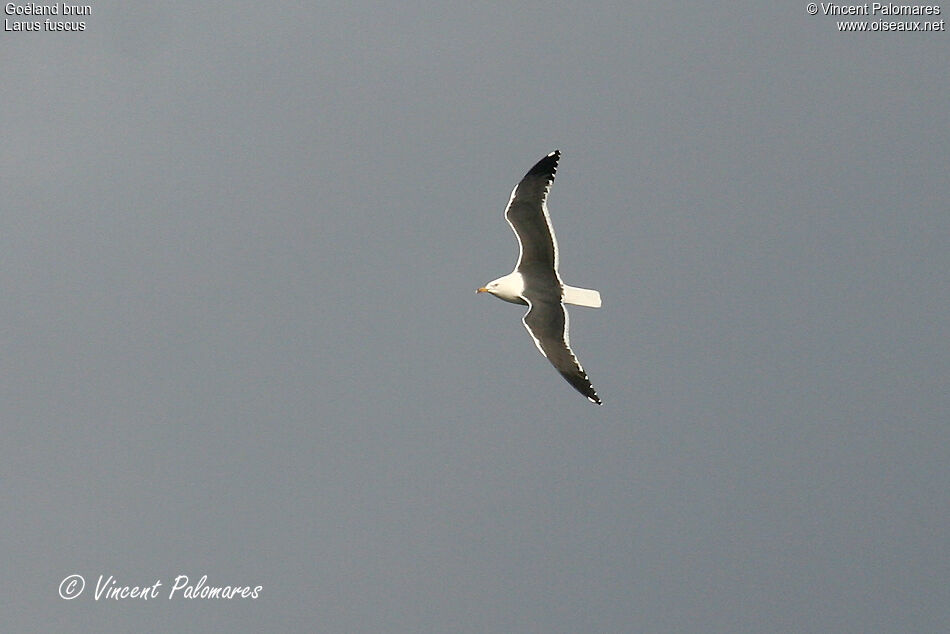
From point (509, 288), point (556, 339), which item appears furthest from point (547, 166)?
point (556, 339)

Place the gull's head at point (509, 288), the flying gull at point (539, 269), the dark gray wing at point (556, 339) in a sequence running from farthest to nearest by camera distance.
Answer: the gull's head at point (509, 288)
the flying gull at point (539, 269)
the dark gray wing at point (556, 339)

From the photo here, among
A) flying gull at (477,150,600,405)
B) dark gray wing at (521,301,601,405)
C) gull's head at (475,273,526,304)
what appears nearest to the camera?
dark gray wing at (521,301,601,405)

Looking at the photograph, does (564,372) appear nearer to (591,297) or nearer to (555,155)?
(591,297)

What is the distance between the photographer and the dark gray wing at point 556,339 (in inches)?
1351

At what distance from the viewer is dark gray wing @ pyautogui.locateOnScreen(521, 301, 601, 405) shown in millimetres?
34312

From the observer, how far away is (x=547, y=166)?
3531 cm

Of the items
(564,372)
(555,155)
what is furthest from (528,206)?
(564,372)

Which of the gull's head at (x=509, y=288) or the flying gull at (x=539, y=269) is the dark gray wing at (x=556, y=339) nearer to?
the flying gull at (x=539, y=269)

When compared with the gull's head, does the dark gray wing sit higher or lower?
lower

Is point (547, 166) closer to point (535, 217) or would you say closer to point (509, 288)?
point (535, 217)

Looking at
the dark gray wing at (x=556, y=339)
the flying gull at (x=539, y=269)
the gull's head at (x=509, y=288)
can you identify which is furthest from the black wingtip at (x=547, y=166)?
the dark gray wing at (x=556, y=339)

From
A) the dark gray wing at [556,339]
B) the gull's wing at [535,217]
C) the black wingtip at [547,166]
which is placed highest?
the black wingtip at [547,166]

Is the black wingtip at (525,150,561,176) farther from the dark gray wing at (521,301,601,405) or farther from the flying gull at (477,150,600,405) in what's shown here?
the dark gray wing at (521,301,601,405)

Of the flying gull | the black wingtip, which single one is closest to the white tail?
the flying gull
